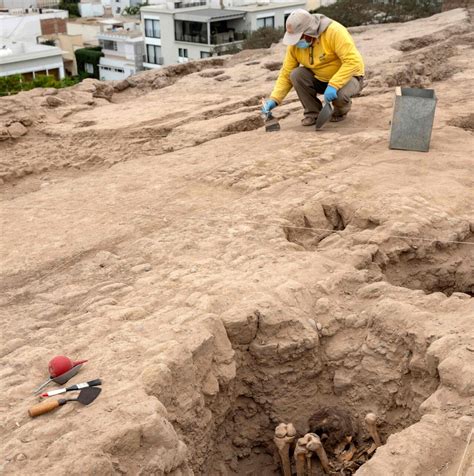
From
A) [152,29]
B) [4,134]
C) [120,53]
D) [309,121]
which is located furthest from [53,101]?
[120,53]

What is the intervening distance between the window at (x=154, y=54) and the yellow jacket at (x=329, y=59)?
23.3 metres

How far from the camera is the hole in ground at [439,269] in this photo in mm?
4523

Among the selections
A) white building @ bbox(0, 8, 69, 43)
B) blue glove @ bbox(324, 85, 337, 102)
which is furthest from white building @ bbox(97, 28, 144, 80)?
blue glove @ bbox(324, 85, 337, 102)

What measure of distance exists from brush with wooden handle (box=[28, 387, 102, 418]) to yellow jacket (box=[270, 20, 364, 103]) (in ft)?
14.1

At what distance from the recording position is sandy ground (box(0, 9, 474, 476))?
2896 millimetres

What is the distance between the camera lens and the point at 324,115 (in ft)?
21.2

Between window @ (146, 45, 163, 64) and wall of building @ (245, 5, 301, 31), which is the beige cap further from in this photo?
window @ (146, 45, 163, 64)

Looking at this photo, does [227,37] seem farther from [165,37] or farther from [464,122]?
[464,122]

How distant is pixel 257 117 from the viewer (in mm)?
7316

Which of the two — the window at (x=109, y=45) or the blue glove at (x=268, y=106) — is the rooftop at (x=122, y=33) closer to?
the window at (x=109, y=45)

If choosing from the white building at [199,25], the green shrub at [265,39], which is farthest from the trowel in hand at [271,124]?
the white building at [199,25]

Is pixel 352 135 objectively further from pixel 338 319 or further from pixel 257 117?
pixel 338 319

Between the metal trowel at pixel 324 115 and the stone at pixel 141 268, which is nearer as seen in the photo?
the stone at pixel 141 268

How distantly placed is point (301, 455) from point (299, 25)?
413 centimetres
